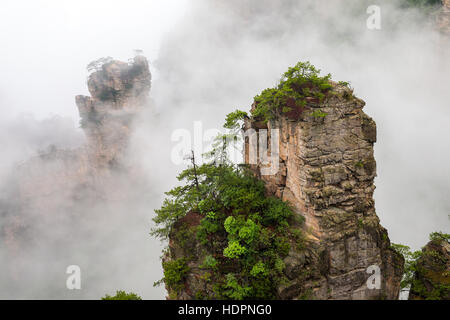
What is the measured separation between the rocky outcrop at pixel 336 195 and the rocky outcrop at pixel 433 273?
589cm

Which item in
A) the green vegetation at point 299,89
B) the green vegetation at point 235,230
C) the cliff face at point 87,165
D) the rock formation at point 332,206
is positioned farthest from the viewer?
the cliff face at point 87,165

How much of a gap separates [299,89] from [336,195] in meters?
9.06

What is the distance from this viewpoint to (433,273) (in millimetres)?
22984

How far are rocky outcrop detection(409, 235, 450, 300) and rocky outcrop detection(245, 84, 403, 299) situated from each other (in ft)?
19.3

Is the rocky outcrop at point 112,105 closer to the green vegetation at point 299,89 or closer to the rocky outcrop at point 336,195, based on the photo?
the green vegetation at point 299,89

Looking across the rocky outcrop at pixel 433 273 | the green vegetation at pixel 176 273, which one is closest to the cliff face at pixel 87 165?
the green vegetation at pixel 176 273

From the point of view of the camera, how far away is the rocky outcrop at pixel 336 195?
19578mm

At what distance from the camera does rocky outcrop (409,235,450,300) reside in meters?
21.5

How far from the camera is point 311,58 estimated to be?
90500 mm

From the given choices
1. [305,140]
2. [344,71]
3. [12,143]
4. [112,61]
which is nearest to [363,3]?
[344,71]

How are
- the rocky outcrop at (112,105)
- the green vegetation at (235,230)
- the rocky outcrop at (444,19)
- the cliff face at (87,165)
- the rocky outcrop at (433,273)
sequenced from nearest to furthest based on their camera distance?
the green vegetation at (235,230), the rocky outcrop at (433,273), the rocky outcrop at (444,19), the cliff face at (87,165), the rocky outcrop at (112,105)

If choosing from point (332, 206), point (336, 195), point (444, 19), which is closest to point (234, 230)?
point (332, 206)

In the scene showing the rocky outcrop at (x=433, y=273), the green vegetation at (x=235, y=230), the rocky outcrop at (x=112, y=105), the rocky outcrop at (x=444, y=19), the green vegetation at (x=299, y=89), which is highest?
the rocky outcrop at (x=444, y=19)

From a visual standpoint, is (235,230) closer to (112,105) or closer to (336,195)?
(336,195)
